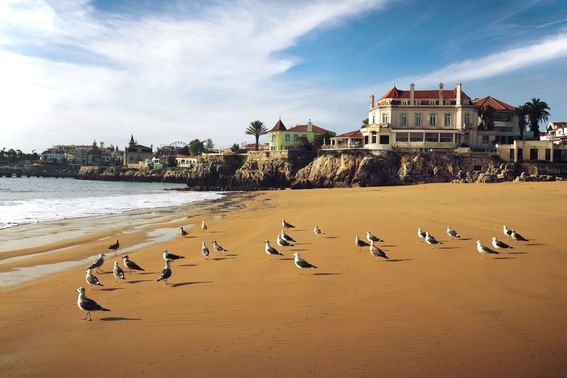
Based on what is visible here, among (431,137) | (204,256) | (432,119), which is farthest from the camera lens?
(432,119)

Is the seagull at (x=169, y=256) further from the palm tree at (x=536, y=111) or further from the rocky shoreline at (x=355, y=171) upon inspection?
the palm tree at (x=536, y=111)

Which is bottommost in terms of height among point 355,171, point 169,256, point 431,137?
point 169,256

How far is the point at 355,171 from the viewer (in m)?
59.4

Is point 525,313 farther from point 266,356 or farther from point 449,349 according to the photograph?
point 266,356

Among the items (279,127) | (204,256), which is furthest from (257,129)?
(204,256)

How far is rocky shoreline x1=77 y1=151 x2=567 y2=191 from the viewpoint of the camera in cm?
5369

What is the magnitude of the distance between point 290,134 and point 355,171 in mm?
27172

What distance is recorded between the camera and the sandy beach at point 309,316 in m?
5.96

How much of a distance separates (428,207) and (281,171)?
4349 cm

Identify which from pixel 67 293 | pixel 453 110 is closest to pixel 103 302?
pixel 67 293

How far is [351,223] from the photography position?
20.8m

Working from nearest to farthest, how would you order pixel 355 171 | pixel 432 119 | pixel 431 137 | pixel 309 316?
pixel 309 316 < pixel 355 171 < pixel 431 137 < pixel 432 119

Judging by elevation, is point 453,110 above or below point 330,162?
above

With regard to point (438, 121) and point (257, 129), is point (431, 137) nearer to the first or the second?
point (438, 121)
